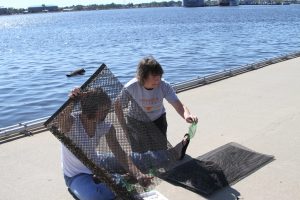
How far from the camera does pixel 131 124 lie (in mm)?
4785

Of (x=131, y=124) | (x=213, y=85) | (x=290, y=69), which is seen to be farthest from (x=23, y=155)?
(x=290, y=69)

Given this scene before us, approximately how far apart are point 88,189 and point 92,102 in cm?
80

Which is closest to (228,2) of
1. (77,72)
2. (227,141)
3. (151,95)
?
(77,72)

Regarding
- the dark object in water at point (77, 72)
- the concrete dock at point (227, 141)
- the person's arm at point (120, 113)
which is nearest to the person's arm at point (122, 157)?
the person's arm at point (120, 113)

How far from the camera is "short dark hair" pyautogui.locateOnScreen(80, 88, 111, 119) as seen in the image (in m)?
4.16

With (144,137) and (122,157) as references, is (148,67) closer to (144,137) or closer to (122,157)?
(144,137)

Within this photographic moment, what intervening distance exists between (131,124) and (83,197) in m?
0.93

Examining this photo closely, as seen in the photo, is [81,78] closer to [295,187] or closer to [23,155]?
[23,155]

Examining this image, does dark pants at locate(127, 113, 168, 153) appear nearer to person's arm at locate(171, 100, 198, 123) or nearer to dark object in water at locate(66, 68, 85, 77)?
person's arm at locate(171, 100, 198, 123)

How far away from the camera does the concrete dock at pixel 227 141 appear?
4848 millimetres

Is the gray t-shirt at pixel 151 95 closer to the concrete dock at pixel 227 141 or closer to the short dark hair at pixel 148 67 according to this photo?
the short dark hair at pixel 148 67

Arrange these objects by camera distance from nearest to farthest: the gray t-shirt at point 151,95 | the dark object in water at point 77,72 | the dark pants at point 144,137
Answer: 1. the dark pants at point 144,137
2. the gray t-shirt at point 151,95
3. the dark object in water at point 77,72

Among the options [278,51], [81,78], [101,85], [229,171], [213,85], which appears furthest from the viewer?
[278,51]

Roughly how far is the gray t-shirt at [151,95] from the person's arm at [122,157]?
105cm
